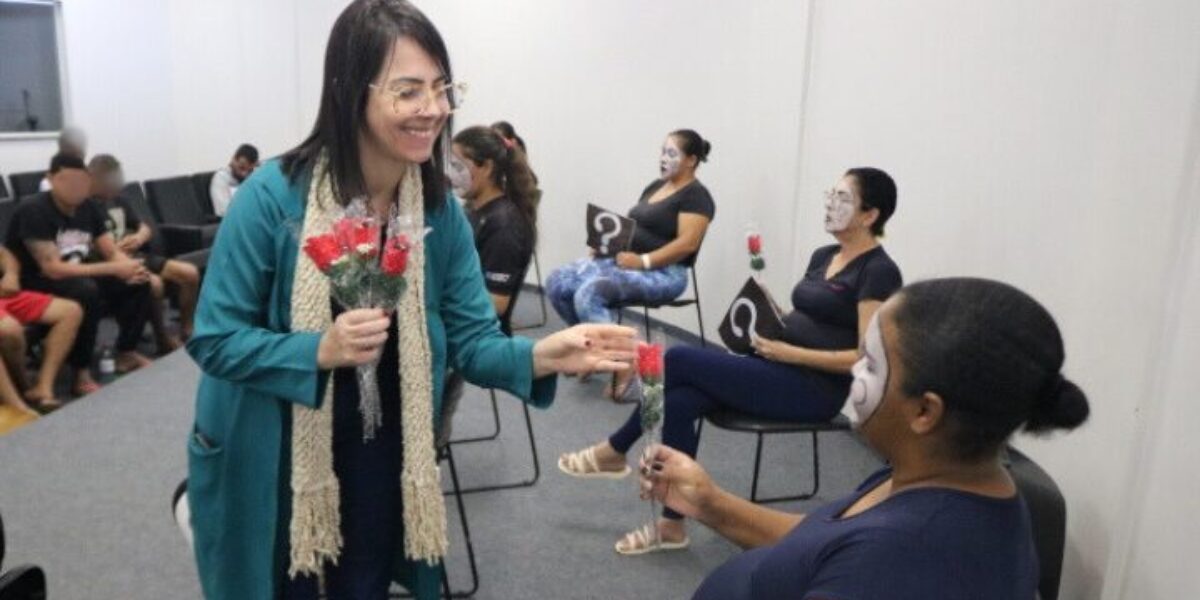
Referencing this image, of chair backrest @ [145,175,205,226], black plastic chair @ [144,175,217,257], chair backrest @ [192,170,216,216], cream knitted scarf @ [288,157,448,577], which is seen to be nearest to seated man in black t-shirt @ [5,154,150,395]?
black plastic chair @ [144,175,217,257]

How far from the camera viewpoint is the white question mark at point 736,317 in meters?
3.01

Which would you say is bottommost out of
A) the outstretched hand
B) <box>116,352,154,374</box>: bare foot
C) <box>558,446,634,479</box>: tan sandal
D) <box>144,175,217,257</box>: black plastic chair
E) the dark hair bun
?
<box>116,352,154,374</box>: bare foot

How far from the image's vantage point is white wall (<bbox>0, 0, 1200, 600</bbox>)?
199 centimetres

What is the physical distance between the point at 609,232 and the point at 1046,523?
290 cm

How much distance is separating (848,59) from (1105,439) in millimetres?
2267

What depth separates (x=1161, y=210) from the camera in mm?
2027

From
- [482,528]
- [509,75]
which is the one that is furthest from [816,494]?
[509,75]

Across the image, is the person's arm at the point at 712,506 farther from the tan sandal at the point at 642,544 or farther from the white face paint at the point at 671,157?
the white face paint at the point at 671,157

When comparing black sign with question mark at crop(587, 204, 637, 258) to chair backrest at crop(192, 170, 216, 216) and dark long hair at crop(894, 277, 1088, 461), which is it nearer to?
dark long hair at crop(894, 277, 1088, 461)

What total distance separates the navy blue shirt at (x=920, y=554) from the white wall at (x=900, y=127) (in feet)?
3.05

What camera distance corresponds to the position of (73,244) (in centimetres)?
457

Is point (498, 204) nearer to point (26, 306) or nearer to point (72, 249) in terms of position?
point (26, 306)

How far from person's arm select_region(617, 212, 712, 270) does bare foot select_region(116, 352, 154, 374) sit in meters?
2.72

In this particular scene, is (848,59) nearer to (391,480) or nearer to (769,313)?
(769,313)
